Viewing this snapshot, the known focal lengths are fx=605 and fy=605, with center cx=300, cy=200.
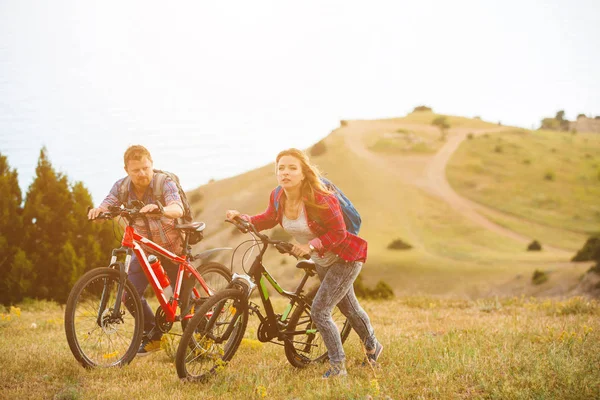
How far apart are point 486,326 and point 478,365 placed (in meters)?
3.21

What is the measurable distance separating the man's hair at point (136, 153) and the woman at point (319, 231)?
4.12 ft

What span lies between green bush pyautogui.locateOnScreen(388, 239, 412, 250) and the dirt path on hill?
58.0 ft

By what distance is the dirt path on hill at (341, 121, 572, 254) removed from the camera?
78.4 metres

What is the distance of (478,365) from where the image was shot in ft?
17.8

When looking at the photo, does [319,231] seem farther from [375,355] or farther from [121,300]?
[121,300]

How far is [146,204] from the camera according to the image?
6.25 metres

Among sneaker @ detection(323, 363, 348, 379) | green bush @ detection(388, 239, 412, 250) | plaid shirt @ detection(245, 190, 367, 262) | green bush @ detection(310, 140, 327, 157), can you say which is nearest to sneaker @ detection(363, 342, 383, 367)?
sneaker @ detection(323, 363, 348, 379)

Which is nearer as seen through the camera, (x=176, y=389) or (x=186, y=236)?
(x=176, y=389)

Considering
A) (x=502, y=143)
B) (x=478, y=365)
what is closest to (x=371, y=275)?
(x=478, y=365)

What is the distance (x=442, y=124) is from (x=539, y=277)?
87280mm

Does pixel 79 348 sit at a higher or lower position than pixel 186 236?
lower

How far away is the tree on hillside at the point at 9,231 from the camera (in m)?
14.6

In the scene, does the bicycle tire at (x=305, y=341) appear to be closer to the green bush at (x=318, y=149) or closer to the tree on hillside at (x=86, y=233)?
the tree on hillside at (x=86, y=233)

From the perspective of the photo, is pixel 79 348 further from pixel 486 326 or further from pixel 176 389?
pixel 486 326
